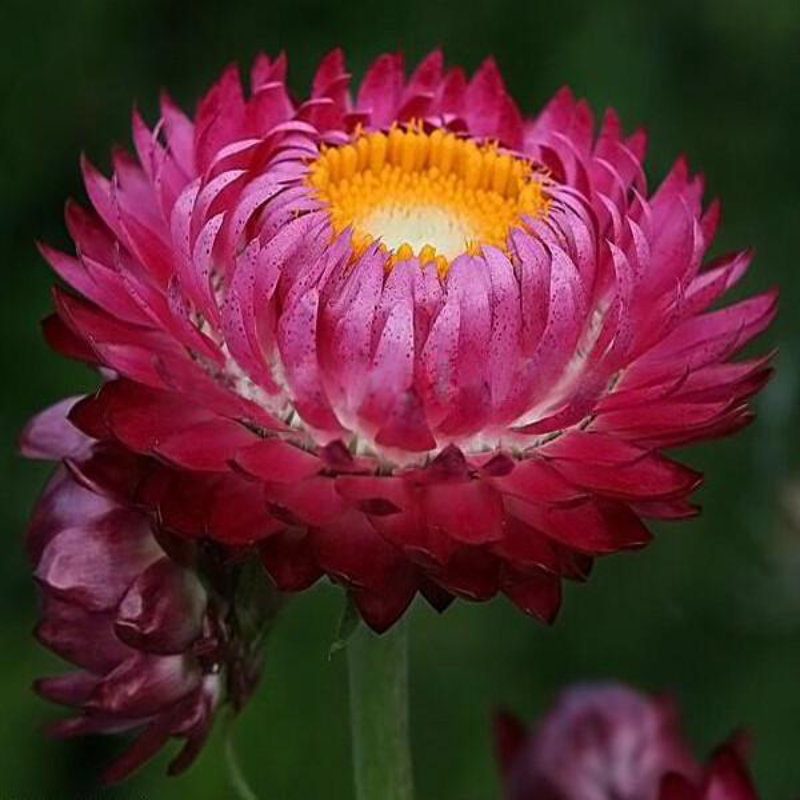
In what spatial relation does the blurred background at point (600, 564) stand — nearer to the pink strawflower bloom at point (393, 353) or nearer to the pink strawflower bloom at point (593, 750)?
the pink strawflower bloom at point (593, 750)

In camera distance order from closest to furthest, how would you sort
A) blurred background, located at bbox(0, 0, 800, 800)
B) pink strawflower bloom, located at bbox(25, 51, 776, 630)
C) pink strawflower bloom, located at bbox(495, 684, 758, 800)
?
pink strawflower bloom, located at bbox(25, 51, 776, 630)
pink strawflower bloom, located at bbox(495, 684, 758, 800)
blurred background, located at bbox(0, 0, 800, 800)

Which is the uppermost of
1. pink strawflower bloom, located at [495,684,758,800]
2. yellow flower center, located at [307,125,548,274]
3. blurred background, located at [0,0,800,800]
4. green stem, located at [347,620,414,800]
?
blurred background, located at [0,0,800,800]

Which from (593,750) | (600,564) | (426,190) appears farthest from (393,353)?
(600,564)

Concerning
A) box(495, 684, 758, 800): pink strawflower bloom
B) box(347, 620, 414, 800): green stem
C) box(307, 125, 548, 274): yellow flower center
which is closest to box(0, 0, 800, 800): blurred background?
box(495, 684, 758, 800): pink strawflower bloom

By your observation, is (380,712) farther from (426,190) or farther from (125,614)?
(426,190)

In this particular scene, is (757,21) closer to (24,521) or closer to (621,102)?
(621,102)

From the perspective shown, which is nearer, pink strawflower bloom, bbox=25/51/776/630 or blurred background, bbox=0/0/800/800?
pink strawflower bloom, bbox=25/51/776/630

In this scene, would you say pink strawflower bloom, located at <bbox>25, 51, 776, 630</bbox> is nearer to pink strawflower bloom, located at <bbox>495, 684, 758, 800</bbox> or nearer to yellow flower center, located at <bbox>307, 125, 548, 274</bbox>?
yellow flower center, located at <bbox>307, 125, 548, 274</bbox>
